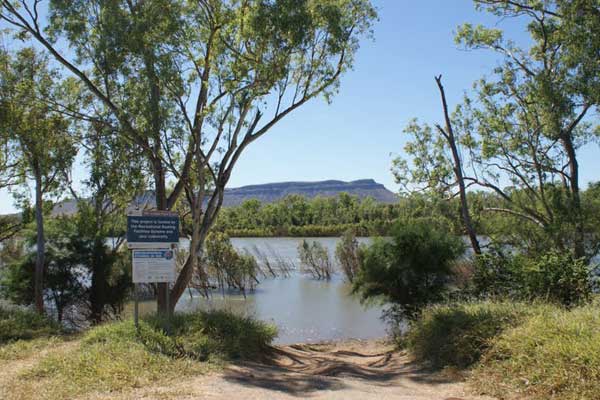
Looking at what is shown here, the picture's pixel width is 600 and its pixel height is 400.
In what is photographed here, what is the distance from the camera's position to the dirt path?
5.89 m

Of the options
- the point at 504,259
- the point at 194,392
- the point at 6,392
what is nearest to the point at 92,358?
the point at 6,392

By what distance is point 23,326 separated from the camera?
9875mm

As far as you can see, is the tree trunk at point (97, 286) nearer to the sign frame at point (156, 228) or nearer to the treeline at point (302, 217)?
the sign frame at point (156, 228)

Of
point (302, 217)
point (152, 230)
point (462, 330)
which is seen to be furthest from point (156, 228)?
point (302, 217)

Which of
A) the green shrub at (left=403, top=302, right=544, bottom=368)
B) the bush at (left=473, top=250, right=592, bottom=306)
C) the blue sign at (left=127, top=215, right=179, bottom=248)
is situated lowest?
the green shrub at (left=403, top=302, right=544, bottom=368)

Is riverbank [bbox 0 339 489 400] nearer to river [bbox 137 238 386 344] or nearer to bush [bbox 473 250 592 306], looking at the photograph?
bush [bbox 473 250 592 306]

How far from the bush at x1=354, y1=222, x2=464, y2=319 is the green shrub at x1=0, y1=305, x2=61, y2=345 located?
651cm

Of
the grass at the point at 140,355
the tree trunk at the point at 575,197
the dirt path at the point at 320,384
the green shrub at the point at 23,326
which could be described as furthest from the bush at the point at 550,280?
the green shrub at the point at 23,326

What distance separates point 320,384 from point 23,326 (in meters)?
5.96

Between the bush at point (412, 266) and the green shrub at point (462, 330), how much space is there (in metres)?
2.43

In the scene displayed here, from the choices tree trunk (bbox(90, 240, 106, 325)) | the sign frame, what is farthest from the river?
the sign frame

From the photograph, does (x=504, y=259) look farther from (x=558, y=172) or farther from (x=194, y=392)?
(x=194, y=392)

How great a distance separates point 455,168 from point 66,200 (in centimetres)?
1015

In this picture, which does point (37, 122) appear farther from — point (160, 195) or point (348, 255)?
point (348, 255)
